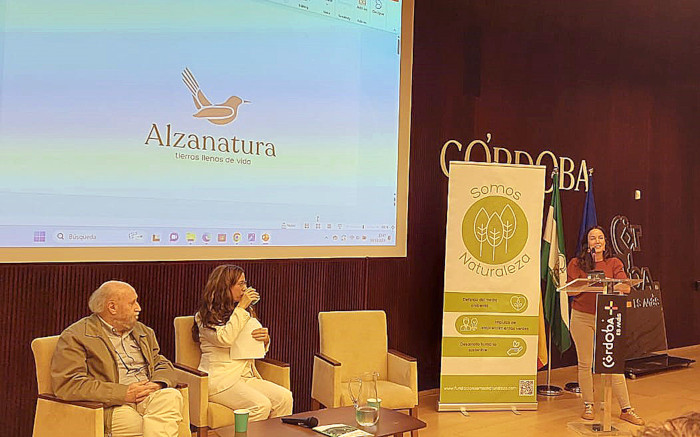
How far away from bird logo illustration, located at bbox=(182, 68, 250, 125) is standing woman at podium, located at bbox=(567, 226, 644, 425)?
2823mm

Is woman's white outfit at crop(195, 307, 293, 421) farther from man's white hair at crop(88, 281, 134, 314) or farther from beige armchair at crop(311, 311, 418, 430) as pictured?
man's white hair at crop(88, 281, 134, 314)

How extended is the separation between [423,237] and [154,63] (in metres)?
2.72

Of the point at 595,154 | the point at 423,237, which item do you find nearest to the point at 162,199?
the point at 423,237

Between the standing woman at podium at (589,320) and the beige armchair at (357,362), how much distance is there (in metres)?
1.50

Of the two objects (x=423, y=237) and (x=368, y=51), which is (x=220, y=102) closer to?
(x=368, y=51)

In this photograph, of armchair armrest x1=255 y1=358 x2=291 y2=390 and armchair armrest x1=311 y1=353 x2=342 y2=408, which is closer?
armchair armrest x1=255 y1=358 x2=291 y2=390

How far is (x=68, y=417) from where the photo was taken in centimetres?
344

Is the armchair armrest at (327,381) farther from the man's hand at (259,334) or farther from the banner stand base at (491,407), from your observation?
the banner stand base at (491,407)

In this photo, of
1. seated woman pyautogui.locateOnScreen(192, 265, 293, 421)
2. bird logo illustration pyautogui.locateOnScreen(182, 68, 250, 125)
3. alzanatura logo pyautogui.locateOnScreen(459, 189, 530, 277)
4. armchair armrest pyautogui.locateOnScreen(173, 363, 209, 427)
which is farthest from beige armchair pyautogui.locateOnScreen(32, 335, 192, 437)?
alzanatura logo pyautogui.locateOnScreen(459, 189, 530, 277)

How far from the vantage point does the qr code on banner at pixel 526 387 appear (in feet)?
19.0

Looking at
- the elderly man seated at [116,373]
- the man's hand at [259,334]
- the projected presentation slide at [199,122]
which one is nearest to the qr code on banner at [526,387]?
the projected presentation slide at [199,122]

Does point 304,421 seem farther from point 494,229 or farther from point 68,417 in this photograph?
point 494,229

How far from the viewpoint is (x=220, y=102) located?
15.7 ft

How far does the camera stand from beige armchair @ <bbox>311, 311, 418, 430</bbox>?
4613mm
